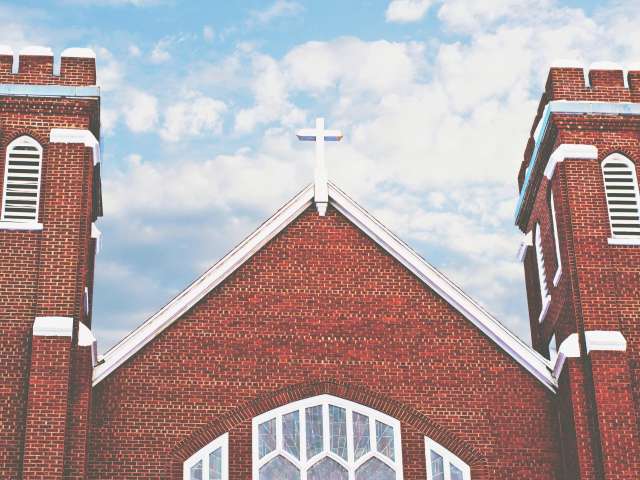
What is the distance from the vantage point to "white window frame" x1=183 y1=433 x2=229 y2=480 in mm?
17891

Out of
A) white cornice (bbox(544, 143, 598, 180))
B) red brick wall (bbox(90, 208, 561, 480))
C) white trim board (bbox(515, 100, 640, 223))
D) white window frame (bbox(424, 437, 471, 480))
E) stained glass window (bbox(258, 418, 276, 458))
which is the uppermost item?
white trim board (bbox(515, 100, 640, 223))

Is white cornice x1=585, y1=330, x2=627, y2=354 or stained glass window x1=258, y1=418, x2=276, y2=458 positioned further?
white cornice x1=585, y1=330, x2=627, y2=354

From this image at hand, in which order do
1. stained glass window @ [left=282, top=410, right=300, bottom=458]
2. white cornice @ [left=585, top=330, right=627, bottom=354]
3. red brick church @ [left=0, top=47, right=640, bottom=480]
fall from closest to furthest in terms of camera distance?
red brick church @ [left=0, top=47, right=640, bottom=480] → stained glass window @ [left=282, top=410, right=300, bottom=458] → white cornice @ [left=585, top=330, right=627, bottom=354]

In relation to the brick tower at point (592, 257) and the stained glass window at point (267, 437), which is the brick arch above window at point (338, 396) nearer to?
the stained glass window at point (267, 437)

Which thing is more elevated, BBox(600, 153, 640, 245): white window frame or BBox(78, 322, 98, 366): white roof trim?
BBox(600, 153, 640, 245): white window frame

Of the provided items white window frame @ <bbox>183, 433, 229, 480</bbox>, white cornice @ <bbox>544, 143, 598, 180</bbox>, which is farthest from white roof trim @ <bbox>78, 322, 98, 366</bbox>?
white cornice @ <bbox>544, 143, 598, 180</bbox>

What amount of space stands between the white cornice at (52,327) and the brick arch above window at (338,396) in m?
2.75

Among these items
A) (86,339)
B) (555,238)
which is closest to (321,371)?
(86,339)

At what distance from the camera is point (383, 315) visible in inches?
771

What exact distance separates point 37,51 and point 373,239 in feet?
24.3

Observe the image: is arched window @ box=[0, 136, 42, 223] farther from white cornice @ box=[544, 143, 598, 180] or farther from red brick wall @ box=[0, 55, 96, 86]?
white cornice @ box=[544, 143, 598, 180]

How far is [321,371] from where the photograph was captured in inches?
747

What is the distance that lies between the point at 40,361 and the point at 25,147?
4.33 meters

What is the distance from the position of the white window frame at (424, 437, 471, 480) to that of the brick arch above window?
7cm
